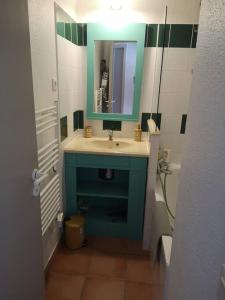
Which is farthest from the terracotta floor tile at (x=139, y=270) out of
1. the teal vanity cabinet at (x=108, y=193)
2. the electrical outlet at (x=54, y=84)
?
the electrical outlet at (x=54, y=84)

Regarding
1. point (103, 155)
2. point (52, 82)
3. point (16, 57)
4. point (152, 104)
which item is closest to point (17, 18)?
point (16, 57)

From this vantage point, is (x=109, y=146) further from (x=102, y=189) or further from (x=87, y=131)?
(x=102, y=189)

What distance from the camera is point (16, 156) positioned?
921 mm

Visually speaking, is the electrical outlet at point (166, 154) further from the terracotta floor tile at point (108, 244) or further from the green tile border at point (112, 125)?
the terracotta floor tile at point (108, 244)

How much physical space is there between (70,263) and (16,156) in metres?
1.41

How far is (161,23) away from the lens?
7.21 feet

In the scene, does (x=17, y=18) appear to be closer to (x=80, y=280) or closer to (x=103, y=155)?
(x=103, y=155)

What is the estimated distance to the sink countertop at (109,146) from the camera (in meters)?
2.05

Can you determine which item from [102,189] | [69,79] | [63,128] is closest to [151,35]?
[69,79]

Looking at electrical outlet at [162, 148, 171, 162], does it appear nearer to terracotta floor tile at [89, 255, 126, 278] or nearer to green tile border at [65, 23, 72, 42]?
terracotta floor tile at [89, 255, 126, 278]

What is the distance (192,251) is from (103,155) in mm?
1389

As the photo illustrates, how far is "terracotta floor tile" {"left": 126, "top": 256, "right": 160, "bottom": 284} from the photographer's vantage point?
6.02 ft

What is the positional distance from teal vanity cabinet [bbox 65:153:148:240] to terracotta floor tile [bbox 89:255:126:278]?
29 centimetres

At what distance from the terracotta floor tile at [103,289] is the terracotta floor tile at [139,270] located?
0.12 m
